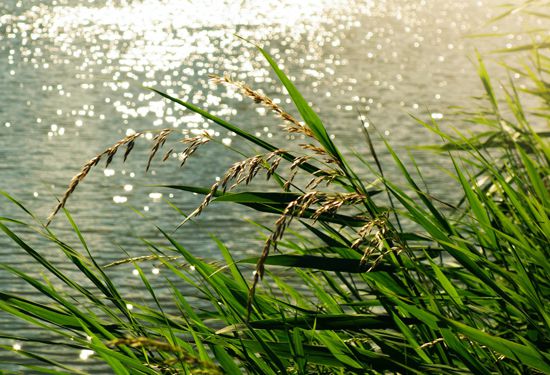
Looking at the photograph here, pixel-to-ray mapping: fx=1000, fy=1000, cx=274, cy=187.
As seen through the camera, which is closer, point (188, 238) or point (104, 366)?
point (104, 366)

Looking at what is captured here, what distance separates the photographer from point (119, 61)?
42688 mm

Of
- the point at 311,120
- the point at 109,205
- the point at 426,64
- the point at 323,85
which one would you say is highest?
the point at 426,64

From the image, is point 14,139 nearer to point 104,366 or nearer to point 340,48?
point 104,366

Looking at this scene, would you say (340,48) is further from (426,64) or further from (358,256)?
(358,256)

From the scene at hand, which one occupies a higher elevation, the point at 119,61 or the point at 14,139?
the point at 119,61

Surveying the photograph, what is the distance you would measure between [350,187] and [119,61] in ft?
136

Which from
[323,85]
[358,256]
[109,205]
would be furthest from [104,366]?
[323,85]

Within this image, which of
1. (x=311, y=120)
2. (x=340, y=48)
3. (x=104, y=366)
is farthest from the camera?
(x=340, y=48)

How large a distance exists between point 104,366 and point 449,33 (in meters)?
52.7

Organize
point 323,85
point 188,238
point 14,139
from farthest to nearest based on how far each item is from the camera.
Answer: point 323,85
point 14,139
point 188,238

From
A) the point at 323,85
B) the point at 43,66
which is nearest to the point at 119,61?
the point at 43,66

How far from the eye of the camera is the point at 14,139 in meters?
22.5

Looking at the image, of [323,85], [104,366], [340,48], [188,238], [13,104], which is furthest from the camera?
[340,48]

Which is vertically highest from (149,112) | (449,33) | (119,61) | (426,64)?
(449,33)
